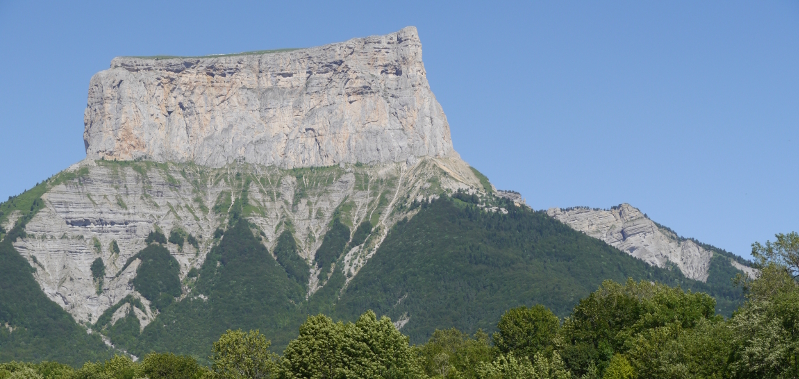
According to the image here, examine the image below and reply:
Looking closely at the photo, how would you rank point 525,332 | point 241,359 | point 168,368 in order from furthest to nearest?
point 168,368
point 525,332
point 241,359

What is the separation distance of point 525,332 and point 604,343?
15.1 metres

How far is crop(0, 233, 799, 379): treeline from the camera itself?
293 ft

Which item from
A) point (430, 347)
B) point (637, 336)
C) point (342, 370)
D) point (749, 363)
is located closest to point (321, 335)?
point (342, 370)

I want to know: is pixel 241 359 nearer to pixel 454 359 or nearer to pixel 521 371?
pixel 521 371

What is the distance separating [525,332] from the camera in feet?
461

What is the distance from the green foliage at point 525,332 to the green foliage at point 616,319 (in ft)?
13.2

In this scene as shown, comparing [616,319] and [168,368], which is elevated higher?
[168,368]

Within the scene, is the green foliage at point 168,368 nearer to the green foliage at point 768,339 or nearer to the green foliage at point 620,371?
the green foliage at point 620,371

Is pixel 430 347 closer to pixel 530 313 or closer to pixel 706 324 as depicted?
pixel 530 313

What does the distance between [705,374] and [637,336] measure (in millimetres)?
22588

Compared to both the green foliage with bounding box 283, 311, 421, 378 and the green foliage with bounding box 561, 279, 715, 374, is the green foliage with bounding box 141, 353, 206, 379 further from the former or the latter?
the green foliage with bounding box 561, 279, 715, 374

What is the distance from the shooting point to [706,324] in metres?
110

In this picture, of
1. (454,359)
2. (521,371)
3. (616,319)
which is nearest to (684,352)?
(521,371)

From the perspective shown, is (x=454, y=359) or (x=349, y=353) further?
(x=454, y=359)
